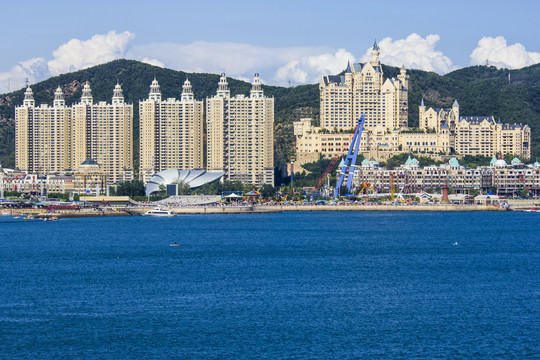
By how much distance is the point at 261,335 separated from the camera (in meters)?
38.0

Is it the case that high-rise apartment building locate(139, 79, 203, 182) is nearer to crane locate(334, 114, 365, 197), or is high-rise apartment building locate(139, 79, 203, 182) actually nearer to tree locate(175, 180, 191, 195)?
tree locate(175, 180, 191, 195)

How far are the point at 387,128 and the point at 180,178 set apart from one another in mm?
42977

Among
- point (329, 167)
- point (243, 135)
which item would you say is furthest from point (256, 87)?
point (329, 167)

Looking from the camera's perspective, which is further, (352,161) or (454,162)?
(454,162)

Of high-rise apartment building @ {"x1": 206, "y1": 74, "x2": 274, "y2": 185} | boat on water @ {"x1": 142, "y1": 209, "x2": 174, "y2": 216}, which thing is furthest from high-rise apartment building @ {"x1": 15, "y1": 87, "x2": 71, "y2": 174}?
boat on water @ {"x1": 142, "y1": 209, "x2": 174, "y2": 216}

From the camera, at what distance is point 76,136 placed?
16425 centimetres

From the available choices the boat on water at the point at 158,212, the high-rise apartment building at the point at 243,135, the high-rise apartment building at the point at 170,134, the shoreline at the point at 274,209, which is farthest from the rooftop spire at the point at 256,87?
the boat on water at the point at 158,212

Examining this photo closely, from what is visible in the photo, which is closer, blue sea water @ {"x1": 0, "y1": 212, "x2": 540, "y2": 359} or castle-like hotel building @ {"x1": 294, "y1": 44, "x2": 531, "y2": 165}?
blue sea water @ {"x1": 0, "y1": 212, "x2": 540, "y2": 359}

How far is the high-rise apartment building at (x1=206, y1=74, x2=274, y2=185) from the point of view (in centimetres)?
15350

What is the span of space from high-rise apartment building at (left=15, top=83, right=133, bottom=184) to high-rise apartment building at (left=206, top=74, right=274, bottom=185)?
1671 cm

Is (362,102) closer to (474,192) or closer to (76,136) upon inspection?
(474,192)

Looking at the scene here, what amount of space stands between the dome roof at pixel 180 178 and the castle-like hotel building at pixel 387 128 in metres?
20.9

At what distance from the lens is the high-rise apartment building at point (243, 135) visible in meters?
154

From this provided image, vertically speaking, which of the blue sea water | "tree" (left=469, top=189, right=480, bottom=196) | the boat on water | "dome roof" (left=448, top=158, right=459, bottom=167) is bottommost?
the blue sea water
